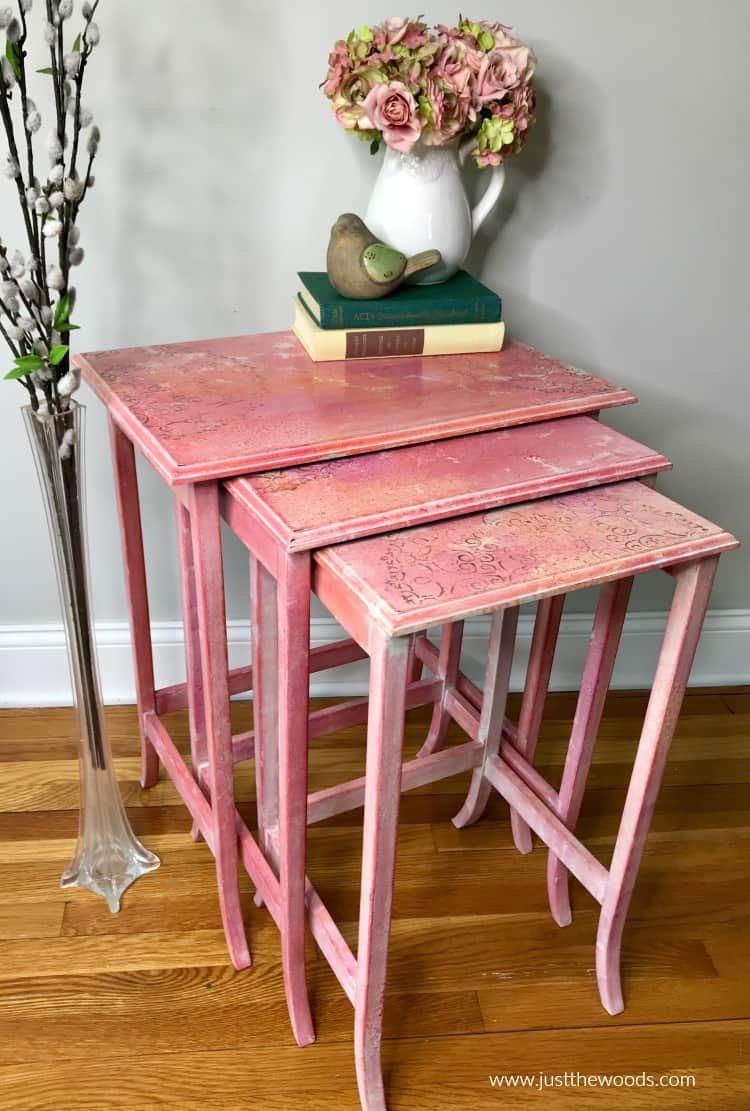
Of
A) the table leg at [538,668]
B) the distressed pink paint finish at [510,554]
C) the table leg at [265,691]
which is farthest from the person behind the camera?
the table leg at [538,668]

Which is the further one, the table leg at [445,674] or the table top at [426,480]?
the table leg at [445,674]

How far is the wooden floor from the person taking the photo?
113 centimetres

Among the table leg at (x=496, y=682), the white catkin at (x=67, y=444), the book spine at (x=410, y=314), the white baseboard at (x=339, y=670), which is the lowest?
the white baseboard at (x=339, y=670)

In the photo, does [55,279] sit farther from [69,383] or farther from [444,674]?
[444,674]

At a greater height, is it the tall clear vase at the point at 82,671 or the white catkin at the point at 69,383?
the white catkin at the point at 69,383

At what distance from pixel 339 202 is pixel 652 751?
96 centimetres

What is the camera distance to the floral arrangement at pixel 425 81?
1151 mm

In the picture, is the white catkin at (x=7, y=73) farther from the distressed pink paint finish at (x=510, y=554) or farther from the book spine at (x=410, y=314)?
the distressed pink paint finish at (x=510, y=554)

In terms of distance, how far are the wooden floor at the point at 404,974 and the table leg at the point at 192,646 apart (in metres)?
0.20

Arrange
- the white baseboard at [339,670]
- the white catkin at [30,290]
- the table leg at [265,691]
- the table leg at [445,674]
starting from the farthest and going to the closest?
the white baseboard at [339,670]
the table leg at [445,674]
the table leg at [265,691]
the white catkin at [30,290]

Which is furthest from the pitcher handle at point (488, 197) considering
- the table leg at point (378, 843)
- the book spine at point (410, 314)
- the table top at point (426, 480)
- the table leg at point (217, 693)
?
the table leg at point (378, 843)

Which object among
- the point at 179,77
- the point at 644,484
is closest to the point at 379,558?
the point at 644,484

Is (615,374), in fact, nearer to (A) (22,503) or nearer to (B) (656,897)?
(B) (656,897)

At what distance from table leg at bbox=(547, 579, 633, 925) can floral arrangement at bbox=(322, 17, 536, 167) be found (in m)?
0.63
